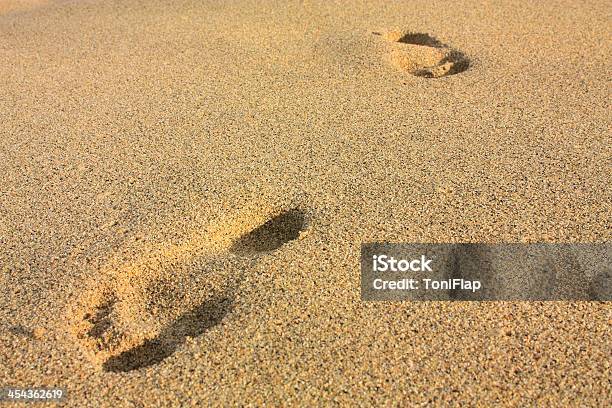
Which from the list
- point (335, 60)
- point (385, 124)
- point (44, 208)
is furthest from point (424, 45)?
point (44, 208)

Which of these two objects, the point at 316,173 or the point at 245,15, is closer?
the point at 316,173

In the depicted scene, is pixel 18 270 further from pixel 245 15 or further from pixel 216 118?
pixel 245 15

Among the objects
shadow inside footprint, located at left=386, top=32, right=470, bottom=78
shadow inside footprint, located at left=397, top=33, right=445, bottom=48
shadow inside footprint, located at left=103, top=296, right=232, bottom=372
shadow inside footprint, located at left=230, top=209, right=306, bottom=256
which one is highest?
shadow inside footprint, located at left=397, top=33, right=445, bottom=48

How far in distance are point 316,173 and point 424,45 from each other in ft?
4.08

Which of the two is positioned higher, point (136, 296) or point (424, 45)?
point (424, 45)

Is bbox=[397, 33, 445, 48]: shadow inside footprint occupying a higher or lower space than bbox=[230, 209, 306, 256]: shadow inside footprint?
higher

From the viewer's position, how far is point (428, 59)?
263 centimetres

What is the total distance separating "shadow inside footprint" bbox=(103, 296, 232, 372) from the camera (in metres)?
1.33

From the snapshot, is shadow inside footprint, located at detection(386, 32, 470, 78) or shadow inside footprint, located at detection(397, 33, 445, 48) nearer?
shadow inside footprint, located at detection(386, 32, 470, 78)

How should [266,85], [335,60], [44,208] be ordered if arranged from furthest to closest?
[335,60], [266,85], [44,208]

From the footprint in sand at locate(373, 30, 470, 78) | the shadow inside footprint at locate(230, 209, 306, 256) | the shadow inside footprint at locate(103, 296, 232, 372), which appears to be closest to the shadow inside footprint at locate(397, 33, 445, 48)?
the footprint in sand at locate(373, 30, 470, 78)

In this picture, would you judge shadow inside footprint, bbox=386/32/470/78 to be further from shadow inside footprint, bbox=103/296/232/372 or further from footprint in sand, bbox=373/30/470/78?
shadow inside footprint, bbox=103/296/232/372

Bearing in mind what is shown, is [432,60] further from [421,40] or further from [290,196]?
[290,196]

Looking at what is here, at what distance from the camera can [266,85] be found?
96.1 inches
